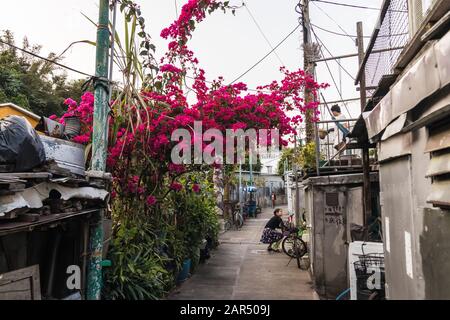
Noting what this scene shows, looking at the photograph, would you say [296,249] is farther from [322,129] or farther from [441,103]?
[441,103]

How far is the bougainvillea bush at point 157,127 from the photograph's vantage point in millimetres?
5918

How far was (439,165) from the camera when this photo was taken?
8.30 feet

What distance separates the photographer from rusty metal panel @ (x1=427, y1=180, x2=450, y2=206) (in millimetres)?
2402

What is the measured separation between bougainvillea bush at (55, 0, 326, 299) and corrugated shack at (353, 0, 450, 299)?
3.18 m

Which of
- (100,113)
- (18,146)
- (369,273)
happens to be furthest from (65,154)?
(369,273)

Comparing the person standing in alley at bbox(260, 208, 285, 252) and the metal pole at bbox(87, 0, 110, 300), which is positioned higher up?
the metal pole at bbox(87, 0, 110, 300)

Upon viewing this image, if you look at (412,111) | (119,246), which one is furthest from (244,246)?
(412,111)

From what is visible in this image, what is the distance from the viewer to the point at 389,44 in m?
4.45

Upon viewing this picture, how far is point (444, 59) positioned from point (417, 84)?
1.47 ft

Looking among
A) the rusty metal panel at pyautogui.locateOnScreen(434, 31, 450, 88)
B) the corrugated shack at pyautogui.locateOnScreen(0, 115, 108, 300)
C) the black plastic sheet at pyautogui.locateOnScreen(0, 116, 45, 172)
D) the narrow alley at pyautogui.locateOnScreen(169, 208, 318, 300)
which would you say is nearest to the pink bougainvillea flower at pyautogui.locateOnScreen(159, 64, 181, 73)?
the corrugated shack at pyautogui.locateOnScreen(0, 115, 108, 300)

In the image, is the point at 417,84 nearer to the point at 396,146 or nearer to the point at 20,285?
the point at 396,146

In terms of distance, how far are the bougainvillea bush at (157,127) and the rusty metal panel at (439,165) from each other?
417 centimetres

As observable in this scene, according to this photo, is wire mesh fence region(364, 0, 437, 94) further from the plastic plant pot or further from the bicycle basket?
the plastic plant pot

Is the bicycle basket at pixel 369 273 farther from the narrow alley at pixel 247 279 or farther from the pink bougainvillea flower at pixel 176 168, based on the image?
the pink bougainvillea flower at pixel 176 168
